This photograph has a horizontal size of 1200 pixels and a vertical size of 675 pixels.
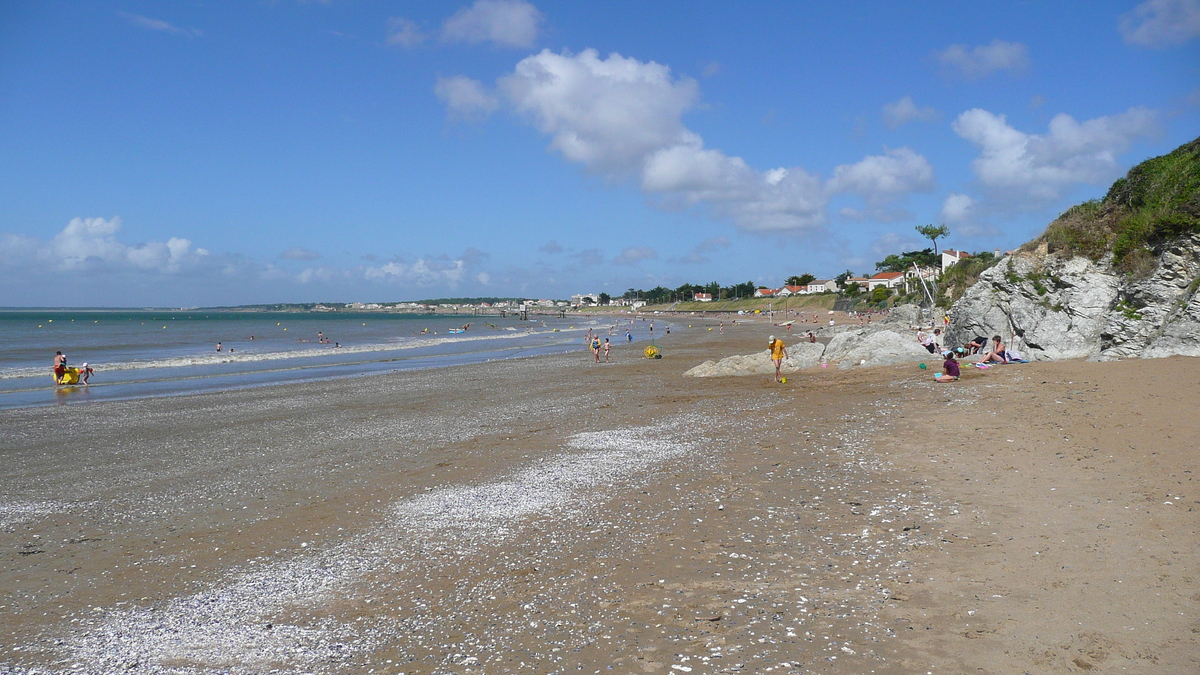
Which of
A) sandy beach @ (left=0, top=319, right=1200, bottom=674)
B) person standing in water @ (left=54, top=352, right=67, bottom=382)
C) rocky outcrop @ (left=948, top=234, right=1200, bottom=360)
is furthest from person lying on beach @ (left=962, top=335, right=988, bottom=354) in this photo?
person standing in water @ (left=54, top=352, right=67, bottom=382)

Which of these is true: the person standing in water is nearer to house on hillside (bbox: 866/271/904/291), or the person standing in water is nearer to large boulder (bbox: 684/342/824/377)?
large boulder (bbox: 684/342/824/377)

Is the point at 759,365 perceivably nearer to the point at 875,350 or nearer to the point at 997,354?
the point at 875,350

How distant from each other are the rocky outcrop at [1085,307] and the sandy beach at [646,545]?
2.62m

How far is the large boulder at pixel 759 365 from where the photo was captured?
83.4ft

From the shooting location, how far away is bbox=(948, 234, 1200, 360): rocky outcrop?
17.2 metres

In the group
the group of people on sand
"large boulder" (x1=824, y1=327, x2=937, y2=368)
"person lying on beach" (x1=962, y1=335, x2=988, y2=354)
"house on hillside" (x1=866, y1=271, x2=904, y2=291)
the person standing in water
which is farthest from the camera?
"house on hillside" (x1=866, y1=271, x2=904, y2=291)

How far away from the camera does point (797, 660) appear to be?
498 centimetres

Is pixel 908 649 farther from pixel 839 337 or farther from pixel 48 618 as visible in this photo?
pixel 839 337

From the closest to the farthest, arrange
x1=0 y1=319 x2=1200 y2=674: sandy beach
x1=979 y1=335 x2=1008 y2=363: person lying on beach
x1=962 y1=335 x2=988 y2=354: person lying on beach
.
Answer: x1=0 y1=319 x2=1200 y2=674: sandy beach, x1=979 y1=335 x2=1008 y2=363: person lying on beach, x1=962 y1=335 x2=988 y2=354: person lying on beach

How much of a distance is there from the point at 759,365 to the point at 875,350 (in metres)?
4.37

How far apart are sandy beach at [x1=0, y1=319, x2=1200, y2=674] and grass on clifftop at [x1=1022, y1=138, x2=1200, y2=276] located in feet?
17.7

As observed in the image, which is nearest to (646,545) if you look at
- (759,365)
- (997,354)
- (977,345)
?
(997,354)

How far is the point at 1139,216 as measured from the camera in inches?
771

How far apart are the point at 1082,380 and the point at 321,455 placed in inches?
676
